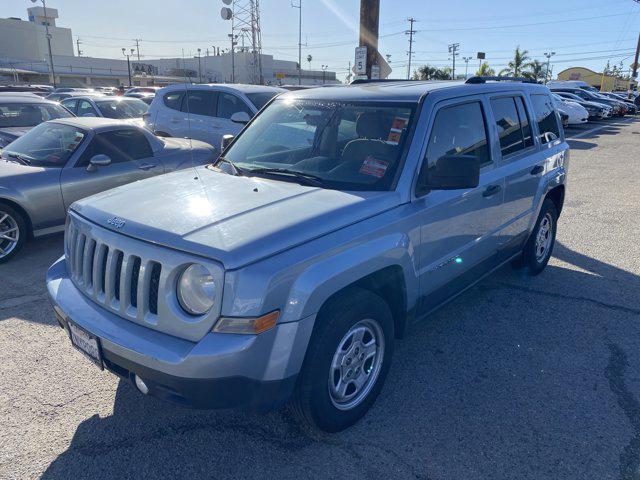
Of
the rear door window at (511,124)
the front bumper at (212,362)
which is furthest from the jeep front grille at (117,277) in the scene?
the rear door window at (511,124)

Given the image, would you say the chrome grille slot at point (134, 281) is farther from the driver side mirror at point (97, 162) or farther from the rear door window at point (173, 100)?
the rear door window at point (173, 100)

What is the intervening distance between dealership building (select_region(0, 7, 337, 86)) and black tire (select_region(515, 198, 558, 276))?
63287 millimetres

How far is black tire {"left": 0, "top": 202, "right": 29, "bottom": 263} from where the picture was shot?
5523 mm

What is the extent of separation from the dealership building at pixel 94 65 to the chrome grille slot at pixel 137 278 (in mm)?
64502

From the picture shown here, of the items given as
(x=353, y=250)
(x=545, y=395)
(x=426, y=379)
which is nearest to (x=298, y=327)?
(x=353, y=250)

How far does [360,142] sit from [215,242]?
146 cm

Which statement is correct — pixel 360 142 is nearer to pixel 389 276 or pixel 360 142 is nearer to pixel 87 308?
pixel 389 276

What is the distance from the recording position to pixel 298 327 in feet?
7.78

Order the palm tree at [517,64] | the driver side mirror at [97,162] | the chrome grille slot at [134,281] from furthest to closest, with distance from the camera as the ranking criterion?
the palm tree at [517,64] → the driver side mirror at [97,162] → the chrome grille slot at [134,281]

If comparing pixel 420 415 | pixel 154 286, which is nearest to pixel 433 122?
pixel 420 415

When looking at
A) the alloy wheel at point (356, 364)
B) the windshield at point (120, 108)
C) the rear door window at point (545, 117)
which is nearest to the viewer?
the alloy wheel at point (356, 364)

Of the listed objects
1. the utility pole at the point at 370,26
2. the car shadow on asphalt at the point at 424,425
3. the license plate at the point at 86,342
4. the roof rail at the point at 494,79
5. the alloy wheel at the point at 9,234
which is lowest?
the car shadow on asphalt at the point at 424,425

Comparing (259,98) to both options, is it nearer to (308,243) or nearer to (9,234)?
(9,234)

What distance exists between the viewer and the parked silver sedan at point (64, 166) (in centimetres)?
561
